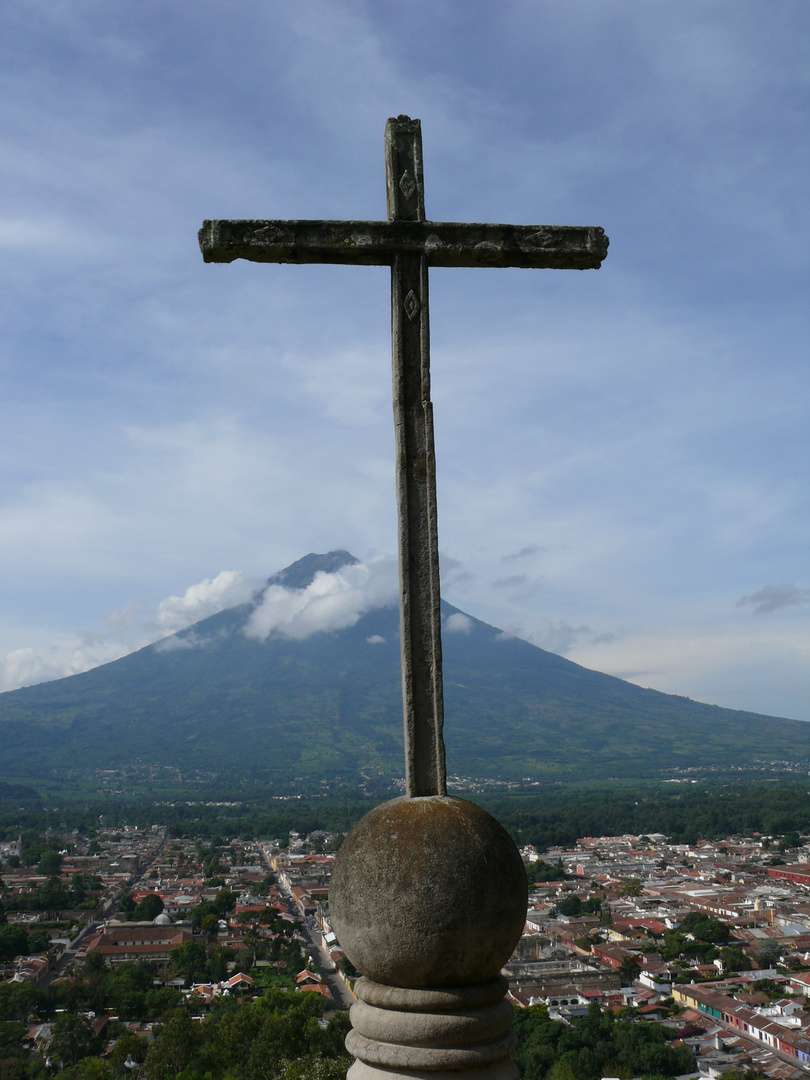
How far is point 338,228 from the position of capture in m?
2.95

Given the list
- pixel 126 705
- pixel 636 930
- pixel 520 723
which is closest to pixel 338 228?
pixel 636 930

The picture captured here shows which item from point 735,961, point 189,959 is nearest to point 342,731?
point 189,959

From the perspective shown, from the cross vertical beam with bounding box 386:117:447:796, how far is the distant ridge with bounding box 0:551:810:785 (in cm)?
13253

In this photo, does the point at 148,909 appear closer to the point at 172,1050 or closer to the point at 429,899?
the point at 172,1050

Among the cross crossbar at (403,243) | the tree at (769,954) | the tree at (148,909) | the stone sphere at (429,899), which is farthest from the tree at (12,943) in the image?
the cross crossbar at (403,243)

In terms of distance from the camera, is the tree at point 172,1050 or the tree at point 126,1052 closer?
the tree at point 172,1050

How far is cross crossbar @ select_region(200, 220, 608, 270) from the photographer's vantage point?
290 cm

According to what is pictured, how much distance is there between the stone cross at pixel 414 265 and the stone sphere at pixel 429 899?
0.25 metres

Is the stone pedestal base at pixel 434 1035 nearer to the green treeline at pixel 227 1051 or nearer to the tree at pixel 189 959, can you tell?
the green treeline at pixel 227 1051

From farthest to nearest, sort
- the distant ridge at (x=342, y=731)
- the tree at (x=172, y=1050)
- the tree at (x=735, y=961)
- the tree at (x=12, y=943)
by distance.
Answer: the distant ridge at (x=342, y=731) < the tree at (x=12, y=943) < the tree at (x=735, y=961) < the tree at (x=172, y=1050)

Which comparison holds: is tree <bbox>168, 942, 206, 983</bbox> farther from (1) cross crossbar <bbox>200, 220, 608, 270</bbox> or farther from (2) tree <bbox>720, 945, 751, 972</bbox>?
(1) cross crossbar <bbox>200, 220, 608, 270</bbox>

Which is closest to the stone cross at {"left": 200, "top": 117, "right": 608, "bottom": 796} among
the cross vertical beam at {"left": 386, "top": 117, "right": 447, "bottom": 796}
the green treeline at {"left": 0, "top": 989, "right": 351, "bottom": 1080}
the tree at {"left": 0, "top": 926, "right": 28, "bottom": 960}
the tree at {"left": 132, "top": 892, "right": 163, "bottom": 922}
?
the cross vertical beam at {"left": 386, "top": 117, "right": 447, "bottom": 796}

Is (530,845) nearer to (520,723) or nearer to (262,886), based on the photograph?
(262,886)

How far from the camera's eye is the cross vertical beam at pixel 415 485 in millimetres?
2684
